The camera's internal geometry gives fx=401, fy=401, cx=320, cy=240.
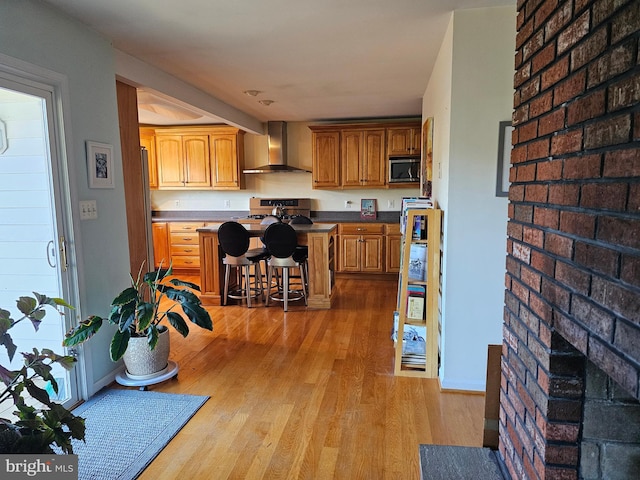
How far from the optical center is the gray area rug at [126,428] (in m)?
1.96

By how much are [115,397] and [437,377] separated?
7.17 ft

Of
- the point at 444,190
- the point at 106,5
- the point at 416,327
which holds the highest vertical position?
the point at 106,5

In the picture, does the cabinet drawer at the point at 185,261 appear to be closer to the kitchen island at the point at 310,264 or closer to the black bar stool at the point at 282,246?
the kitchen island at the point at 310,264

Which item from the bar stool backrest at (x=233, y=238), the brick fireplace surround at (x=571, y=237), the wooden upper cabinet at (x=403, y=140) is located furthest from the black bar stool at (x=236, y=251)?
the brick fireplace surround at (x=571, y=237)

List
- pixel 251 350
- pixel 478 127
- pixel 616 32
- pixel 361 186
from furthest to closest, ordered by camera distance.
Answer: pixel 361 186 < pixel 251 350 < pixel 478 127 < pixel 616 32

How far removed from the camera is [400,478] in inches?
73.6

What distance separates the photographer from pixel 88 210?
2.57m

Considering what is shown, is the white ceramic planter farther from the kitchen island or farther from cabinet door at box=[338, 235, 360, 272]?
cabinet door at box=[338, 235, 360, 272]

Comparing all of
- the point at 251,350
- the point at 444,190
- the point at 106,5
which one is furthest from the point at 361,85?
the point at 251,350

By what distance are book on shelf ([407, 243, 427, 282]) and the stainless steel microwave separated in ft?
9.83

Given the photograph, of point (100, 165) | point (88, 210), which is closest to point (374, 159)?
point (100, 165)

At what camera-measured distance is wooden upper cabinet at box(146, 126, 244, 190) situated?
6.24 metres

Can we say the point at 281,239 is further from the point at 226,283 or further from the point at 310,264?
the point at 226,283

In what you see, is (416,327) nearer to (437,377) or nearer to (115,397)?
(437,377)
